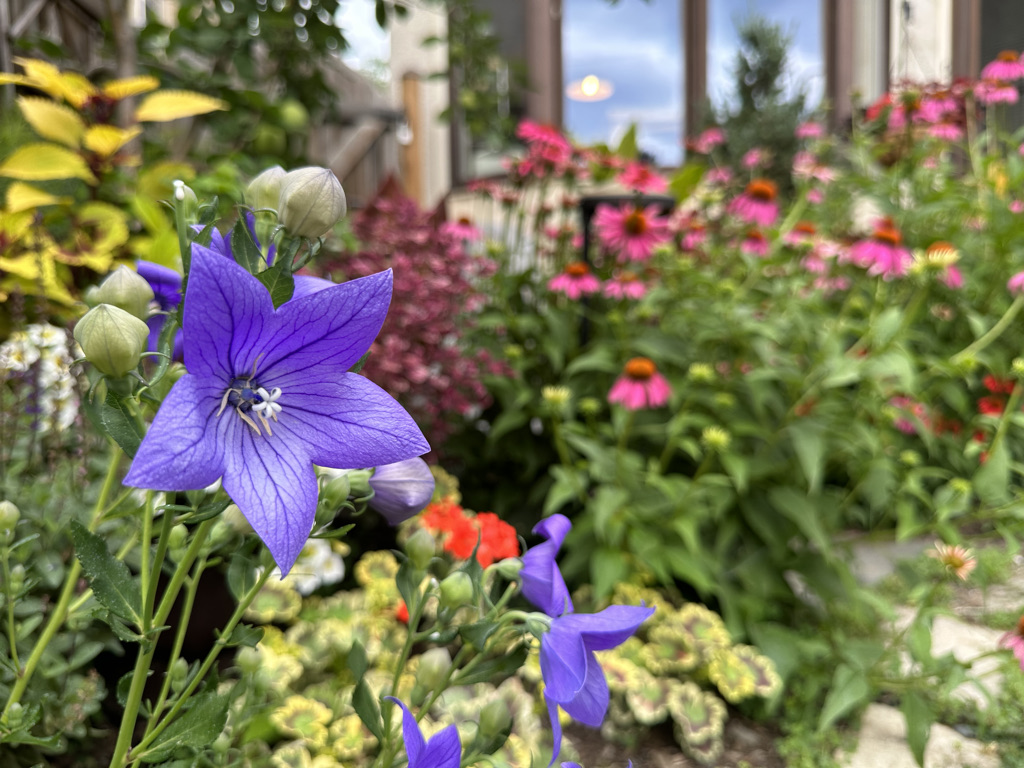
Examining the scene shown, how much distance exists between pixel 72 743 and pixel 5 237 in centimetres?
118

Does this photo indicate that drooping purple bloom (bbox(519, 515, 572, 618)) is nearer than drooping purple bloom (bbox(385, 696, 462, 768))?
No

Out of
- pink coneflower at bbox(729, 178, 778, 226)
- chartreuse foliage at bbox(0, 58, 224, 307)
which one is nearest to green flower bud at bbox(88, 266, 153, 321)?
chartreuse foliage at bbox(0, 58, 224, 307)

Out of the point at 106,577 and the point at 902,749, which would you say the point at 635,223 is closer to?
the point at 902,749

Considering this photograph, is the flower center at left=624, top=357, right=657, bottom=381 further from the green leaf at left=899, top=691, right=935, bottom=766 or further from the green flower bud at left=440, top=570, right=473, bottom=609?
the green flower bud at left=440, top=570, right=473, bottom=609

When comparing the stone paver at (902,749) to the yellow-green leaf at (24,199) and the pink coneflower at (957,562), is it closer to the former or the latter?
the pink coneflower at (957,562)

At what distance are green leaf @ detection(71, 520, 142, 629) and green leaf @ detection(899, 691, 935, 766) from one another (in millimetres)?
1351

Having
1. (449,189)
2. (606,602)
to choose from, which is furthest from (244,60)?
(449,189)

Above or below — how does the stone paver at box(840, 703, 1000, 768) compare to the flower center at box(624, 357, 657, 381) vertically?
below

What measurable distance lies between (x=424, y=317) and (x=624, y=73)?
17.5ft

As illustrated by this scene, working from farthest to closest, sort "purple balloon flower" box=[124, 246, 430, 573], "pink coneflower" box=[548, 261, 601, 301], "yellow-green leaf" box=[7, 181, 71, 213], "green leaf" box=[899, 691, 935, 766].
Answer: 1. "pink coneflower" box=[548, 261, 601, 301]
2. "yellow-green leaf" box=[7, 181, 71, 213]
3. "green leaf" box=[899, 691, 935, 766]
4. "purple balloon flower" box=[124, 246, 430, 573]

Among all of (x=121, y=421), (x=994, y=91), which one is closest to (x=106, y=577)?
(x=121, y=421)

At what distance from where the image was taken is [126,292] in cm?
49

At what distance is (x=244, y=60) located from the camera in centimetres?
257

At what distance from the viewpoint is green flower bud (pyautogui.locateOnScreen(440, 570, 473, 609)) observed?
1.81 feet
